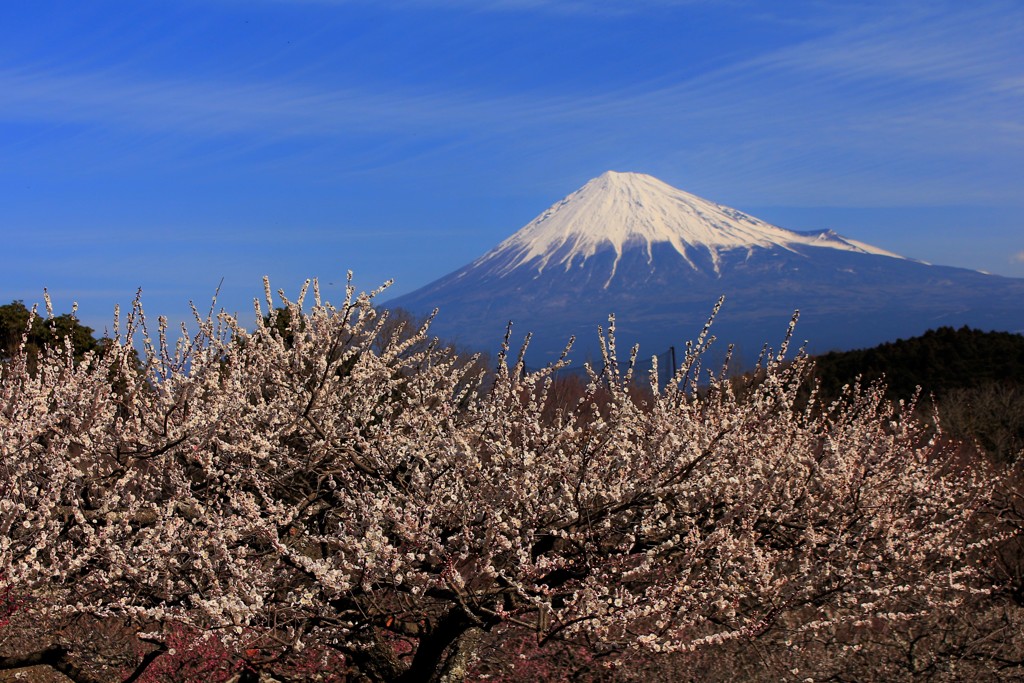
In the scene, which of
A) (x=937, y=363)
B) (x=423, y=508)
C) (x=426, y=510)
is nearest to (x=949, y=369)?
(x=937, y=363)

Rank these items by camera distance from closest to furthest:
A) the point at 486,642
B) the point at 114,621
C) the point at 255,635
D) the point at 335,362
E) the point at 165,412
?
the point at 255,635 → the point at 165,412 → the point at 335,362 → the point at 486,642 → the point at 114,621

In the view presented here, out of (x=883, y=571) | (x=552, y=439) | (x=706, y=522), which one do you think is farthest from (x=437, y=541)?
(x=883, y=571)

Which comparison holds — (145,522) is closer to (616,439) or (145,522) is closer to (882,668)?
(616,439)

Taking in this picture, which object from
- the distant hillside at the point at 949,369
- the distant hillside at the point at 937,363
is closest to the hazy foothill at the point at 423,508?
the distant hillside at the point at 949,369

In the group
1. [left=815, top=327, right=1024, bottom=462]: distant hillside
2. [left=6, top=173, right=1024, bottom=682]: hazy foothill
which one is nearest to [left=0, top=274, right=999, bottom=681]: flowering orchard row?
[left=6, top=173, right=1024, bottom=682]: hazy foothill

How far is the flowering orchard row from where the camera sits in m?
5.36

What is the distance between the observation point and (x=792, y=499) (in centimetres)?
629

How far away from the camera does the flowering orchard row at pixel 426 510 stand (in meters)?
5.36

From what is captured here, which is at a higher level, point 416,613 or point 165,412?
point 165,412

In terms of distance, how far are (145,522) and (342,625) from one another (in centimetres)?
153

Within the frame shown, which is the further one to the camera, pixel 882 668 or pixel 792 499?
pixel 882 668

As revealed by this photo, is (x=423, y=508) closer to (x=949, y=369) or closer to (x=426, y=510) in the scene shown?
(x=426, y=510)

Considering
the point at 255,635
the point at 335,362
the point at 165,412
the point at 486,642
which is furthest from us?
the point at 486,642

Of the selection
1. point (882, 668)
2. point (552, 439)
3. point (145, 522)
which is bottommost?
point (882, 668)
